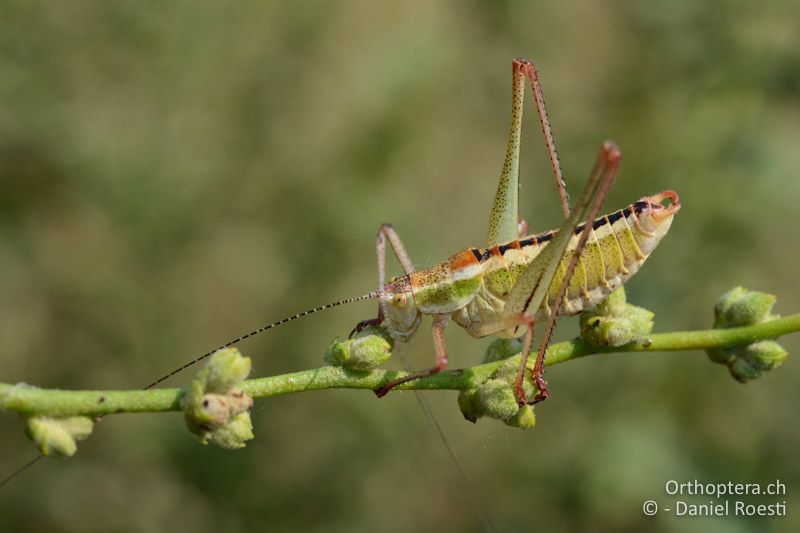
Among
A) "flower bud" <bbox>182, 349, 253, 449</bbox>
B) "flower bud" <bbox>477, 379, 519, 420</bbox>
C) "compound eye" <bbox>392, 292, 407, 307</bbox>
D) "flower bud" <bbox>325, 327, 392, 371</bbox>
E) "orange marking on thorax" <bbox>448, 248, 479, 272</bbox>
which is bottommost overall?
"flower bud" <bbox>477, 379, 519, 420</bbox>

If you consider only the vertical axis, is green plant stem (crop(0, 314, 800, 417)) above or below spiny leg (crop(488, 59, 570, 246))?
below

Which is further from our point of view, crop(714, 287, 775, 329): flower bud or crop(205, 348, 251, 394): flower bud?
crop(714, 287, 775, 329): flower bud

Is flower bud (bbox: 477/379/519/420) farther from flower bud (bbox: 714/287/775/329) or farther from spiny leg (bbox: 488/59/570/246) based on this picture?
spiny leg (bbox: 488/59/570/246)

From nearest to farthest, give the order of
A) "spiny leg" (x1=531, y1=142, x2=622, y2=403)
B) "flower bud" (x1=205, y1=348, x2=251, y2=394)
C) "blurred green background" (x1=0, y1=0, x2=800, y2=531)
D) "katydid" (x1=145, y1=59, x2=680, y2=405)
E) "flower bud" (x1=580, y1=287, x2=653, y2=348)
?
1. "flower bud" (x1=205, y1=348, x2=251, y2=394)
2. "flower bud" (x1=580, y1=287, x2=653, y2=348)
3. "spiny leg" (x1=531, y1=142, x2=622, y2=403)
4. "katydid" (x1=145, y1=59, x2=680, y2=405)
5. "blurred green background" (x1=0, y1=0, x2=800, y2=531)

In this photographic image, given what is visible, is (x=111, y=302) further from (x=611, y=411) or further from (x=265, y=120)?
(x=611, y=411)

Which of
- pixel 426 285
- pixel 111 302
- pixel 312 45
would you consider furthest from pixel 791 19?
pixel 111 302

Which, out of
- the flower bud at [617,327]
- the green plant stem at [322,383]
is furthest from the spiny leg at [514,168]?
the green plant stem at [322,383]

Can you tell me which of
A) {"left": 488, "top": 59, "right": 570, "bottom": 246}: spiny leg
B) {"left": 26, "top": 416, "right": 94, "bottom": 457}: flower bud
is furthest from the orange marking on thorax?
{"left": 26, "top": 416, "right": 94, "bottom": 457}: flower bud

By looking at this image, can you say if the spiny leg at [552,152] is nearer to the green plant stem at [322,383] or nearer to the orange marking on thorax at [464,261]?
the orange marking on thorax at [464,261]
